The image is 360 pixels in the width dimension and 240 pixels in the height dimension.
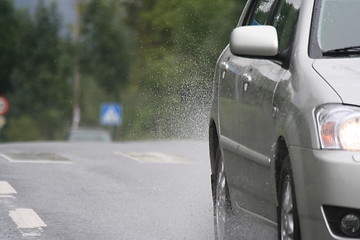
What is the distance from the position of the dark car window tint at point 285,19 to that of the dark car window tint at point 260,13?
33cm

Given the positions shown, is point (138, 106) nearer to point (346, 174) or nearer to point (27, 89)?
point (27, 89)

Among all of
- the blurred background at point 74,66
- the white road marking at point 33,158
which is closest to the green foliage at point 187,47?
the blurred background at point 74,66

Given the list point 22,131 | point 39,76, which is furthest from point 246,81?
point 39,76

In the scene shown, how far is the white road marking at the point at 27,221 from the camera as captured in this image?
852 centimetres

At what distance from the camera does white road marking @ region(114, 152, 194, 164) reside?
16562 mm

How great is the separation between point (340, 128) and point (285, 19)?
1.38 m

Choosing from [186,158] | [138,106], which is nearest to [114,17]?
[138,106]

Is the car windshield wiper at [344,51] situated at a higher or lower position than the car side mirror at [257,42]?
lower

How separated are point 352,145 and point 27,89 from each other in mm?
104198

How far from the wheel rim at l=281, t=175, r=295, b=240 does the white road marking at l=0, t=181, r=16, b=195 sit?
5912mm

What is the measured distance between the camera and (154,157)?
57.3ft

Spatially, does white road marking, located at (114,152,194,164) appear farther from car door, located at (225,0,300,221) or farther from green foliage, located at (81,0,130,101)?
green foliage, located at (81,0,130,101)

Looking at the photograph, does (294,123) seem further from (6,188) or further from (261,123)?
(6,188)

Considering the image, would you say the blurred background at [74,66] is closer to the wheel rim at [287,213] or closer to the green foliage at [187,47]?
the green foliage at [187,47]
